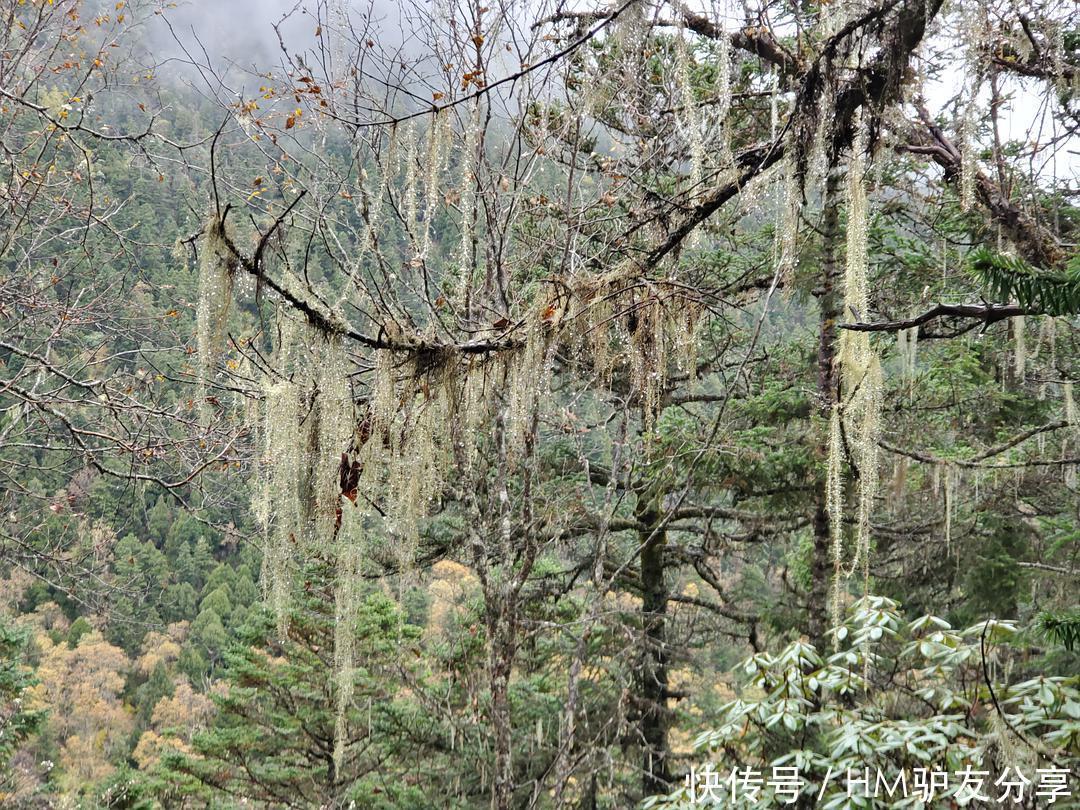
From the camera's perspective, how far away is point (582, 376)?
6664 mm

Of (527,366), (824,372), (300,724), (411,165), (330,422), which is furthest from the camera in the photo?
(300,724)

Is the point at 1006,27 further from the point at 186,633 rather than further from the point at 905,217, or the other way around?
the point at 186,633

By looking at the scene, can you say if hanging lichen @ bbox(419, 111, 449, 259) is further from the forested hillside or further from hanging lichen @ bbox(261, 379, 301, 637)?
hanging lichen @ bbox(261, 379, 301, 637)

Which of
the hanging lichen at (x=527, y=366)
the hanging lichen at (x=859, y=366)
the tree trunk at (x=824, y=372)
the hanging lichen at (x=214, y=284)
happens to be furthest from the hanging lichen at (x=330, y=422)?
the tree trunk at (x=824, y=372)

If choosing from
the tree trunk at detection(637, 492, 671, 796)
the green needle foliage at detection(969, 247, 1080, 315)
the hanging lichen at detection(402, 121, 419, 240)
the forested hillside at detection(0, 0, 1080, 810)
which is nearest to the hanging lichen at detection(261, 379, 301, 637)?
the forested hillside at detection(0, 0, 1080, 810)

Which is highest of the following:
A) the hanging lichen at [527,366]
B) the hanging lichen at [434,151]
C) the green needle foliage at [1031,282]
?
the hanging lichen at [434,151]

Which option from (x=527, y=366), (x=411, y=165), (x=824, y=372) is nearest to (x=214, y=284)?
(x=527, y=366)

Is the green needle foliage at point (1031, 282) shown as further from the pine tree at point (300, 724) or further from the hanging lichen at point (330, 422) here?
the pine tree at point (300, 724)

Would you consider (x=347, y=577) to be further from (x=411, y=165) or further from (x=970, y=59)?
(x=970, y=59)

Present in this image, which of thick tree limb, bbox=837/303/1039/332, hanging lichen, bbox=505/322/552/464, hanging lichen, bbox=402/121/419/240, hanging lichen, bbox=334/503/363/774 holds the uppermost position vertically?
hanging lichen, bbox=402/121/419/240

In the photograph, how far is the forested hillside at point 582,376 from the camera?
2314 millimetres

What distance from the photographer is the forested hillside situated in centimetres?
231

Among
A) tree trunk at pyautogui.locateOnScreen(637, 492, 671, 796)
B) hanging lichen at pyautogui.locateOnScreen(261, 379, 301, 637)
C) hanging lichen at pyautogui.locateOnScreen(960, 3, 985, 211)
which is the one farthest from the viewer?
tree trunk at pyautogui.locateOnScreen(637, 492, 671, 796)

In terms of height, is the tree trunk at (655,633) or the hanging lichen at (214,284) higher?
the hanging lichen at (214,284)
